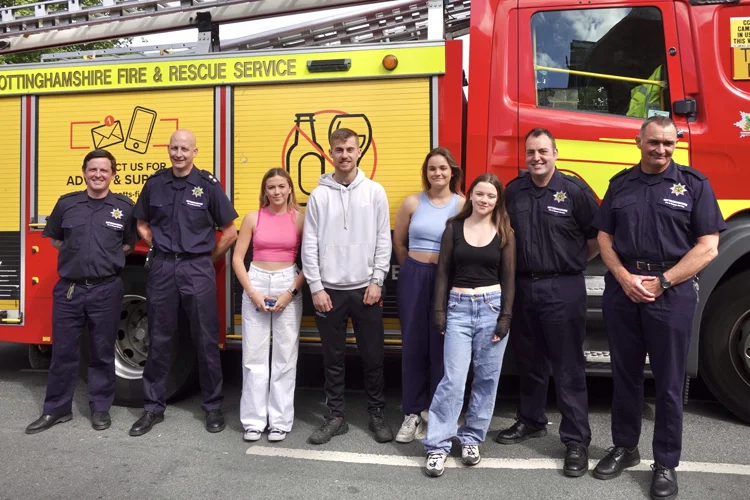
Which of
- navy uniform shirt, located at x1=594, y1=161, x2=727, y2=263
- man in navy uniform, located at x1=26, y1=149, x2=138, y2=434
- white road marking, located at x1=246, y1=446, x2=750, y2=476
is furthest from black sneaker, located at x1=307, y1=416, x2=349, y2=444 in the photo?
navy uniform shirt, located at x1=594, y1=161, x2=727, y2=263

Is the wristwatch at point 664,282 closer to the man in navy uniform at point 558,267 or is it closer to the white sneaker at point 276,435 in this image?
the man in navy uniform at point 558,267

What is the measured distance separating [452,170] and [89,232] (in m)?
2.44

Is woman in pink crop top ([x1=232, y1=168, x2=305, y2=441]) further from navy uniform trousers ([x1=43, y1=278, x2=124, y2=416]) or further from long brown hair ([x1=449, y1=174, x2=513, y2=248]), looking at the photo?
long brown hair ([x1=449, y1=174, x2=513, y2=248])

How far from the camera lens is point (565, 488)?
325 cm

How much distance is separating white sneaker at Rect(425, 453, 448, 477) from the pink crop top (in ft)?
4.96

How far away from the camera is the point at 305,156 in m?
4.35

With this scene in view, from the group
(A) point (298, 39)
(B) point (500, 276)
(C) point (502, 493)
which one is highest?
(A) point (298, 39)

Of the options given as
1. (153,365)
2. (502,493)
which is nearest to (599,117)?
(502,493)

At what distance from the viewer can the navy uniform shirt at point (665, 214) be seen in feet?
10.3

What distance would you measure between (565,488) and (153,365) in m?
2.72

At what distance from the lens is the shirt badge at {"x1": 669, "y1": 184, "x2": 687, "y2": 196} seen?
10.3 ft

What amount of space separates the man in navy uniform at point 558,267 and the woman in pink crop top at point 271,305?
143 centimetres

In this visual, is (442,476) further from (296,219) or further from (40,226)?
(40,226)

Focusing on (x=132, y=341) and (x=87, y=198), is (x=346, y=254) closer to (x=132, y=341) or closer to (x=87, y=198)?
(x=87, y=198)
